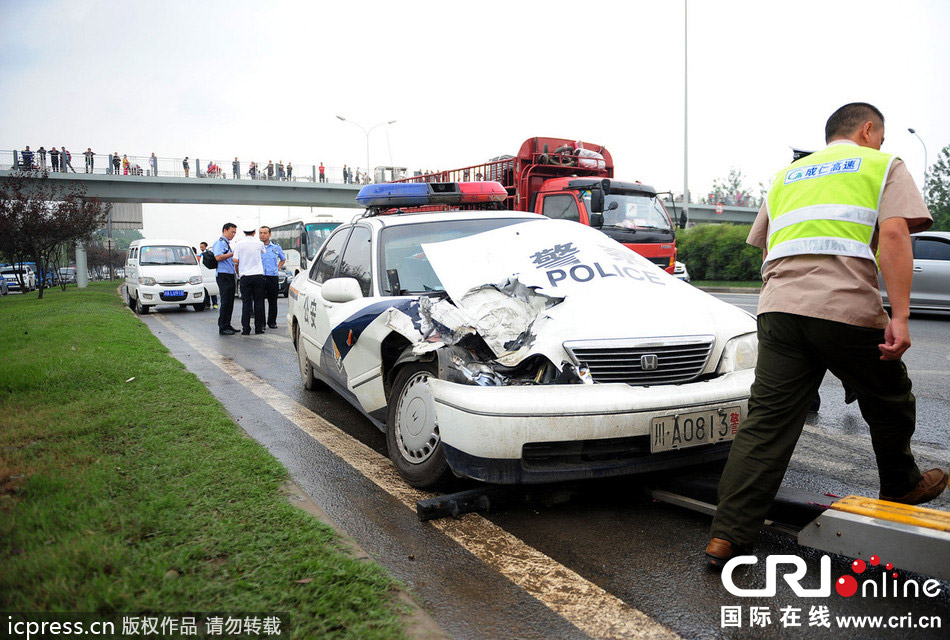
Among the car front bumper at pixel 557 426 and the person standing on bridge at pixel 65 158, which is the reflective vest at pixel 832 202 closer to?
the car front bumper at pixel 557 426

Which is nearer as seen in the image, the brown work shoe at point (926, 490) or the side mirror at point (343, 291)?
the brown work shoe at point (926, 490)

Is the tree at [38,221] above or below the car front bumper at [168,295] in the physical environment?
above


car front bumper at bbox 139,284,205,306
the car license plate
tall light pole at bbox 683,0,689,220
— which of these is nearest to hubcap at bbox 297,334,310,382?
the car license plate

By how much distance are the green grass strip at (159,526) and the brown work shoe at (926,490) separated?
2183mm

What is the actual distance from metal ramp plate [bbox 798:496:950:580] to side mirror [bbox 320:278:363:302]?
9.45 feet

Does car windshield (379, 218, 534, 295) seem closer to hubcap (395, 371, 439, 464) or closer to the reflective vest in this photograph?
hubcap (395, 371, 439, 464)

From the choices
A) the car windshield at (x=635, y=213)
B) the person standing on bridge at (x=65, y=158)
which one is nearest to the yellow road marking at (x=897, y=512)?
the car windshield at (x=635, y=213)

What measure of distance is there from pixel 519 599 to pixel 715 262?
24406 millimetres

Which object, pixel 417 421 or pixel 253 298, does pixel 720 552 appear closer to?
pixel 417 421

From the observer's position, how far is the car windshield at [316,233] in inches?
1036

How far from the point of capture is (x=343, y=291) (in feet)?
14.1

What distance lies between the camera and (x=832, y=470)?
3.75m

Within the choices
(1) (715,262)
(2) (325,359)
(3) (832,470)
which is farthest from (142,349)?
(1) (715,262)

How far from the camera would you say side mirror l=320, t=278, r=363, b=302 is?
4301mm
